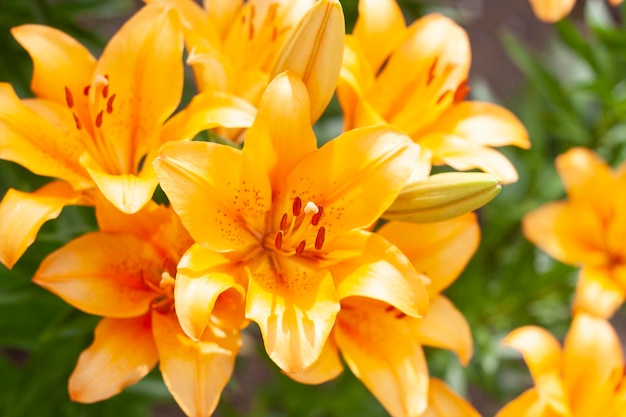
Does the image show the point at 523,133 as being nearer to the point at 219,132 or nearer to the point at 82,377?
the point at 219,132

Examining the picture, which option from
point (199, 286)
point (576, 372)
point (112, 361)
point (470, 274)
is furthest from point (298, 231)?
point (470, 274)

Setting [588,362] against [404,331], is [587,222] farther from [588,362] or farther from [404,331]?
[404,331]

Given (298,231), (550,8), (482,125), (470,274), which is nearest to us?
(298,231)

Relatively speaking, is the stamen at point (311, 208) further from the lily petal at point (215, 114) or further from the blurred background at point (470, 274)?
the blurred background at point (470, 274)

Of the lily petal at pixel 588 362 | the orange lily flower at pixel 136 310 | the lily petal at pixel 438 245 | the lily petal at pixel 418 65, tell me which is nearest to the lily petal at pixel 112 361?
the orange lily flower at pixel 136 310

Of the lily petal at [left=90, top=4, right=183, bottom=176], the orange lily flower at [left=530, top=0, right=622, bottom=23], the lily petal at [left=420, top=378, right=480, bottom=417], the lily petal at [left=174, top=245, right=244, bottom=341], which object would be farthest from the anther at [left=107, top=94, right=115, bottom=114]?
the orange lily flower at [left=530, top=0, right=622, bottom=23]
